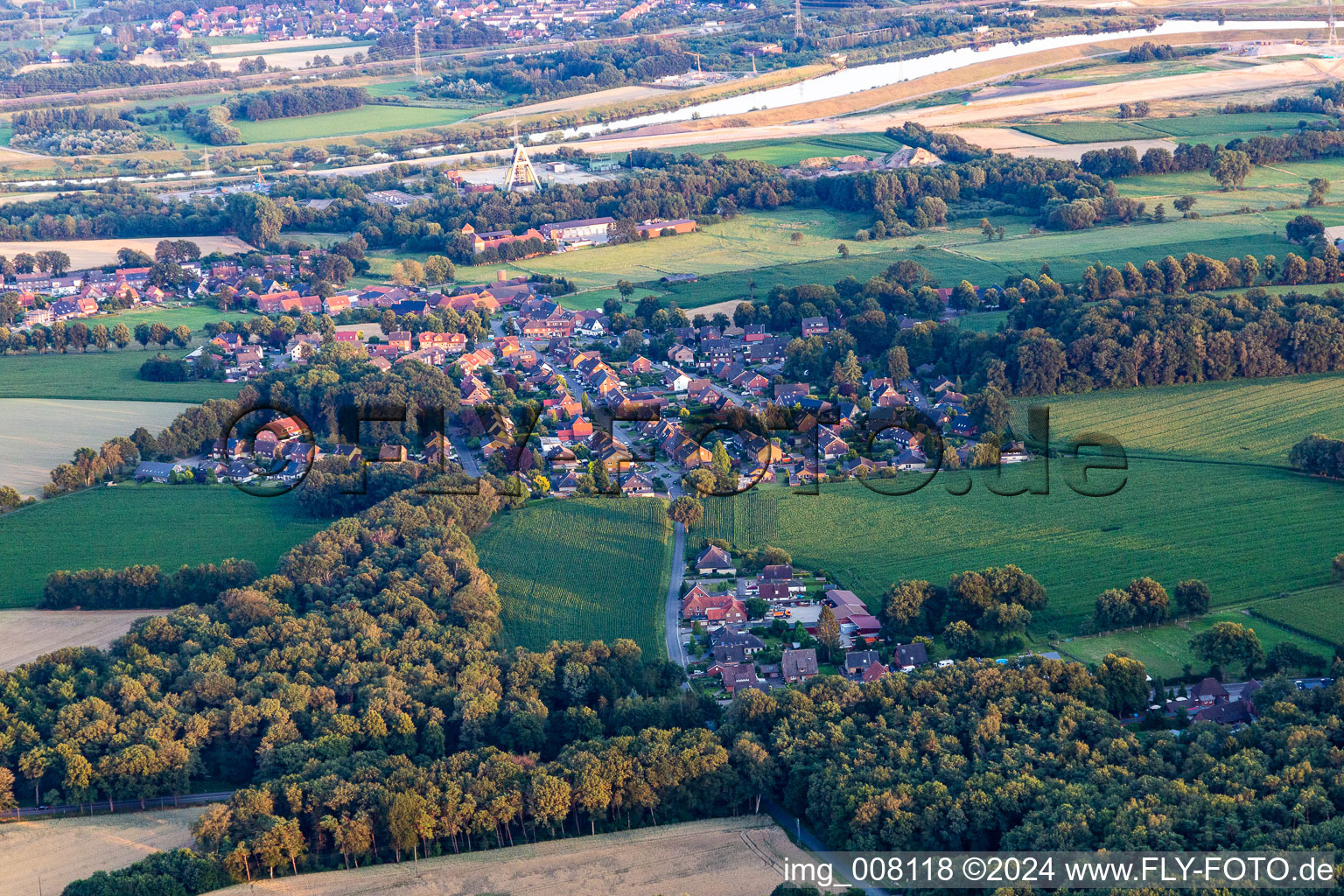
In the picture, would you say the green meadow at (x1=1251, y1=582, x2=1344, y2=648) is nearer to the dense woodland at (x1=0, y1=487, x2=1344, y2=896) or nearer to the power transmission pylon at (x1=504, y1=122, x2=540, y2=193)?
the dense woodland at (x1=0, y1=487, x2=1344, y2=896)

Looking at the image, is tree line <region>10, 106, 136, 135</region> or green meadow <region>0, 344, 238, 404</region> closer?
green meadow <region>0, 344, 238, 404</region>

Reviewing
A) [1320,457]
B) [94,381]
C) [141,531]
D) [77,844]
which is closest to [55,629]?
[141,531]

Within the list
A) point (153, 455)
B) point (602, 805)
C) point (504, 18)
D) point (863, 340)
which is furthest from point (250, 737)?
point (504, 18)

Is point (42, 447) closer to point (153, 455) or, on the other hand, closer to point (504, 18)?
point (153, 455)

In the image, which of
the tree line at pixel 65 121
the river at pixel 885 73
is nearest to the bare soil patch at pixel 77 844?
the river at pixel 885 73

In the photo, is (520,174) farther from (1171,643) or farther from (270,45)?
(270,45)

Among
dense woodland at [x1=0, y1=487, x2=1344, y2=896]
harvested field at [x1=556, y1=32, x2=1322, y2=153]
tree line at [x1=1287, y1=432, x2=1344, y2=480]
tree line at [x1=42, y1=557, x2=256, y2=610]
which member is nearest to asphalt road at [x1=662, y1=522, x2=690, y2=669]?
dense woodland at [x1=0, y1=487, x2=1344, y2=896]
